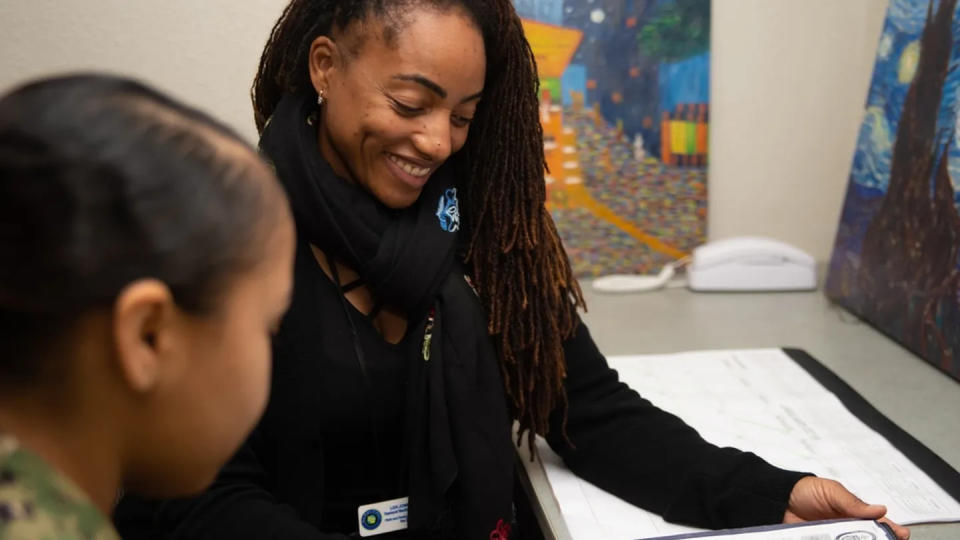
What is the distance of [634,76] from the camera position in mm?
1766

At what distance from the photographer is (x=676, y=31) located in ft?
5.74

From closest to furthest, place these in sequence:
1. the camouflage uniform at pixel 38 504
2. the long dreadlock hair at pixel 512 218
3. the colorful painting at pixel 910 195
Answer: the camouflage uniform at pixel 38 504 < the long dreadlock hair at pixel 512 218 < the colorful painting at pixel 910 195

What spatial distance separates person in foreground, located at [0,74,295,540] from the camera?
0.47 meters

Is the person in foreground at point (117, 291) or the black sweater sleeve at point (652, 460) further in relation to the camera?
the black sweater sleeve at point (652, 460)

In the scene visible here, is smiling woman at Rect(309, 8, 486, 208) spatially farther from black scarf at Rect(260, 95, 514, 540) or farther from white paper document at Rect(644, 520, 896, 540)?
white paper document at Rect(644, 520, 896, 540)

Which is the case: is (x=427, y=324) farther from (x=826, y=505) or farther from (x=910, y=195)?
(x=910, y=195)

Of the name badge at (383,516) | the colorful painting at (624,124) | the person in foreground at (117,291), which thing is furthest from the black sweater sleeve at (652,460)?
the colorful painting at (624,124)

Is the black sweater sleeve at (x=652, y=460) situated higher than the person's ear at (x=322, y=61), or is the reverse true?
the person's ear at (x=322, y=61)

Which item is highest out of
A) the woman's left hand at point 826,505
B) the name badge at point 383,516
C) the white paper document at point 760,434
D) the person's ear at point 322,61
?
the person's ear at point 322,61

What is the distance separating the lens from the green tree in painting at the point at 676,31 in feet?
5.71

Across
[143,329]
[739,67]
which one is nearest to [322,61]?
[143,329]

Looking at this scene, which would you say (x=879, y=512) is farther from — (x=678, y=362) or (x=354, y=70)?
(x=354, y=70)

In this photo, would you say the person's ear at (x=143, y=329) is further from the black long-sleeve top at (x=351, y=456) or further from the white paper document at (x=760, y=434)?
the white paper document at (x=760, y=434)

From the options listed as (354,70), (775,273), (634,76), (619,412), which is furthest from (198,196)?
(775,273)
